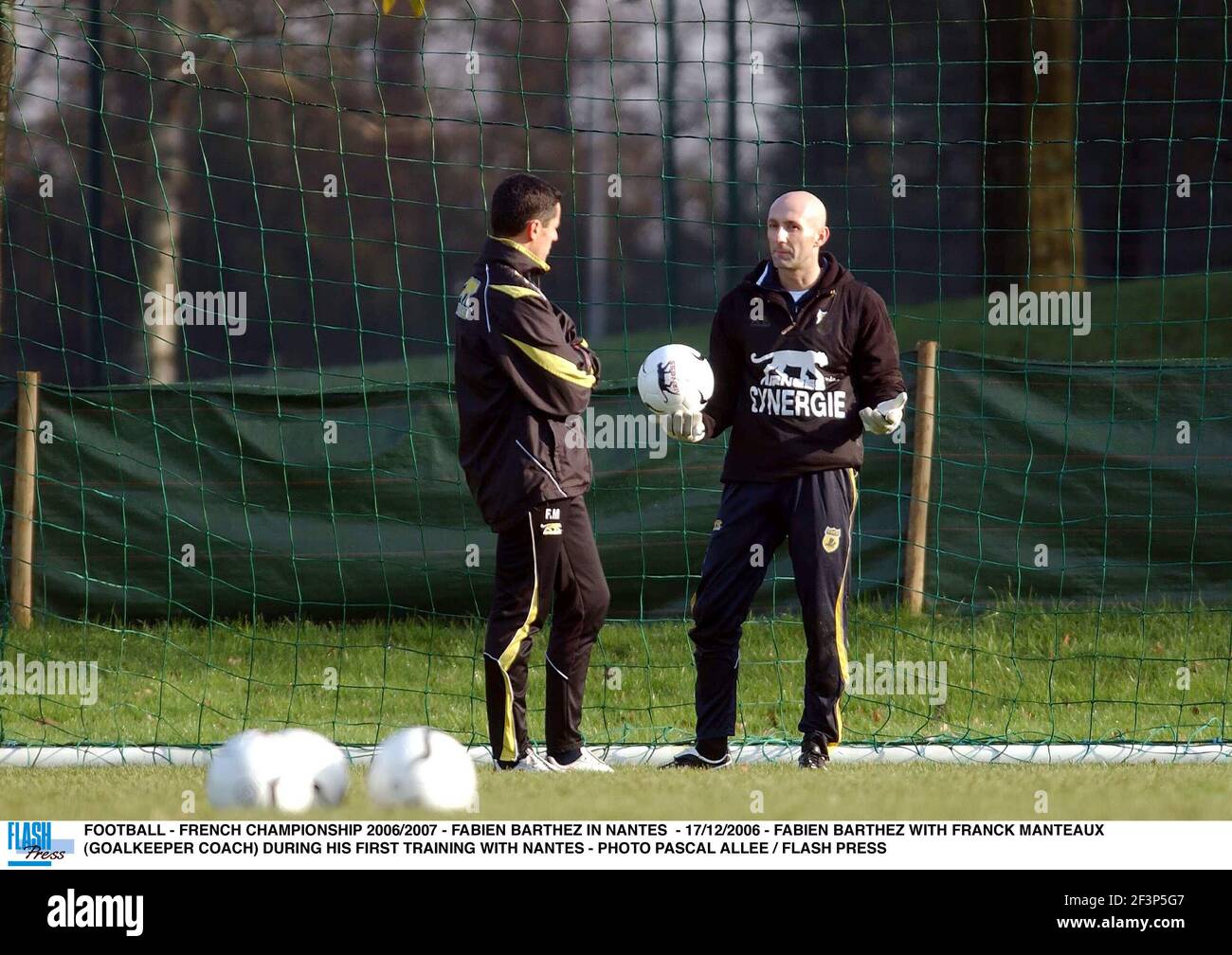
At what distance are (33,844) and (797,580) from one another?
8.55ft

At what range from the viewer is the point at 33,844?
3922 mm

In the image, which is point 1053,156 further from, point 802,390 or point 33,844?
point 33,844

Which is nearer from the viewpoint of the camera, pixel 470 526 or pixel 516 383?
pixel 516 383

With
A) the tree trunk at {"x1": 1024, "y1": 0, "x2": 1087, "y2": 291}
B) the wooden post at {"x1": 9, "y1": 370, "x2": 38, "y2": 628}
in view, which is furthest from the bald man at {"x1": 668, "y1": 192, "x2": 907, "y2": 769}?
the tree trunk at {"x1": 1024, "y1": 0, "x2": 1087, "y2": 291}

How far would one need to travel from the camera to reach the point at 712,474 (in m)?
8.45

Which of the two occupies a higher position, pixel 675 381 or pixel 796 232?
pixel 796 232

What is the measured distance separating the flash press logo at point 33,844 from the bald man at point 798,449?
2.22m

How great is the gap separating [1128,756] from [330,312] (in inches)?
988

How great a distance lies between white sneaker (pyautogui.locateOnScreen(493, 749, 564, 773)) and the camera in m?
5.26

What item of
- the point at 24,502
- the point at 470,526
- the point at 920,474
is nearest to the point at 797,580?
the point at 920,474

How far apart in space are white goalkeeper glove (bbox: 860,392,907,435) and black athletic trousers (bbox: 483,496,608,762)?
1.02 m

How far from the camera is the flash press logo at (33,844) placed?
384 cm

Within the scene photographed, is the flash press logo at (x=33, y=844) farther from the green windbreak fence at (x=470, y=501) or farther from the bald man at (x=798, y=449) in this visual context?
the green windbreak fence at (x=470, y=501)

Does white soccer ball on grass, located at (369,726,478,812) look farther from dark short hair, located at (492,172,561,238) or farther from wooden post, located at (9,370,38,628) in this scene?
wooden post, located at (9,370,38,628)
